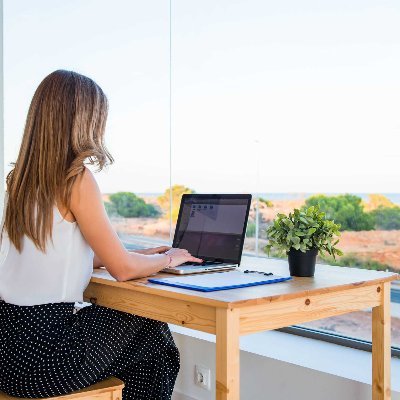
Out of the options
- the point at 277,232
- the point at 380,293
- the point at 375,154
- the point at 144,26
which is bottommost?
the point at 380,293

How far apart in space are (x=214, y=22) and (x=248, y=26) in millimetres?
210

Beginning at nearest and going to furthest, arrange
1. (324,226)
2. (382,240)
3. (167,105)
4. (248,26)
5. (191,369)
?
(324,226) → (382,240) → (191,369) → (248,26) → (167,105)

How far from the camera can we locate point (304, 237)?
1752 mm

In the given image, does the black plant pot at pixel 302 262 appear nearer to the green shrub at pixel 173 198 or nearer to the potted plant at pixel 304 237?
the potted plant at pixel 304 237

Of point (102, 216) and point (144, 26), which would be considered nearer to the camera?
point (102, 216)

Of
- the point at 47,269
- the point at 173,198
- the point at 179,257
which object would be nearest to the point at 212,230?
the point at 179,257

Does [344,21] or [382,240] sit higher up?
[344,21]

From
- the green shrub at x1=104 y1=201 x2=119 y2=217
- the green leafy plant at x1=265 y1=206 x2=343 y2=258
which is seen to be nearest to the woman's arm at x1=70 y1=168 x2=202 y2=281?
the green leafy plant at x1=265 y1=206 x2=343 y2=258

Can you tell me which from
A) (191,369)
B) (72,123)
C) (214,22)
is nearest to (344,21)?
(214,22)

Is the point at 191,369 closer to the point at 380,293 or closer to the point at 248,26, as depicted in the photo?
the point at 380,293

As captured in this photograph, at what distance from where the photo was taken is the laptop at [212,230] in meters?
1.88

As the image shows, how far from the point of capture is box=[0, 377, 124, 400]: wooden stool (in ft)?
5.23

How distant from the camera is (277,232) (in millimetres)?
1796

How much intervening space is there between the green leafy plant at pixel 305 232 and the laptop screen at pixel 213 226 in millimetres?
133
